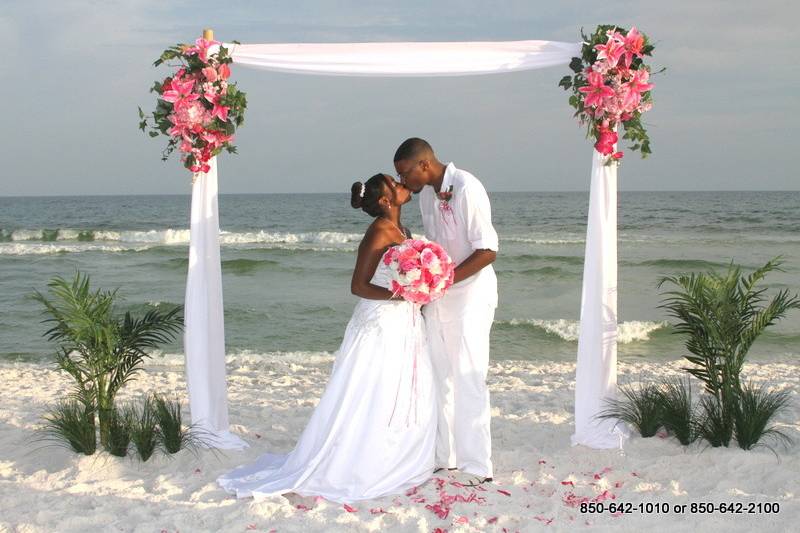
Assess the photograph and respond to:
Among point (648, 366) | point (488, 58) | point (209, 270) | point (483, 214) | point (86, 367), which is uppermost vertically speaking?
point (488, 58)

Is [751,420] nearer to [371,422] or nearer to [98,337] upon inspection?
[371,422]

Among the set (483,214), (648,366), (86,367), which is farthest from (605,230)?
(648,366)

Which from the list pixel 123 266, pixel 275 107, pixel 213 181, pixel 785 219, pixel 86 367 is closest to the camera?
pixel 86 367

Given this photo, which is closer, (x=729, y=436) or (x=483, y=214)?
(x=483, y=214)

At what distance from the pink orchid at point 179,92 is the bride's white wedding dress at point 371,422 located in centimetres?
193

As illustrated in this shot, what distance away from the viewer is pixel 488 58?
18.6 feet

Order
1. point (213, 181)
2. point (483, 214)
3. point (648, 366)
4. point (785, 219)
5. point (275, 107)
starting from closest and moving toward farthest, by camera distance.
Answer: point (483, 214) → point (213, 181) → point (648, 366) → point (275, 107) → point (785, 219)

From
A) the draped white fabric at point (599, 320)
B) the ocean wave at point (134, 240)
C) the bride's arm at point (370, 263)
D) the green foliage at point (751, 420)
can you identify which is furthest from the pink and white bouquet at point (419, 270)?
the ocean wave at point (134, 240)

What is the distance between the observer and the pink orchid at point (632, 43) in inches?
214

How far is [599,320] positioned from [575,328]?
7.06m

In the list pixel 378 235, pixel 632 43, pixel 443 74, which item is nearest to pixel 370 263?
pixel 378 235

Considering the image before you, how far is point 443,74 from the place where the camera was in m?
5.73

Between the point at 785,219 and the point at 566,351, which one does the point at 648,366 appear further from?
the point at 785,219

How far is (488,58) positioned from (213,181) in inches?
88.4
